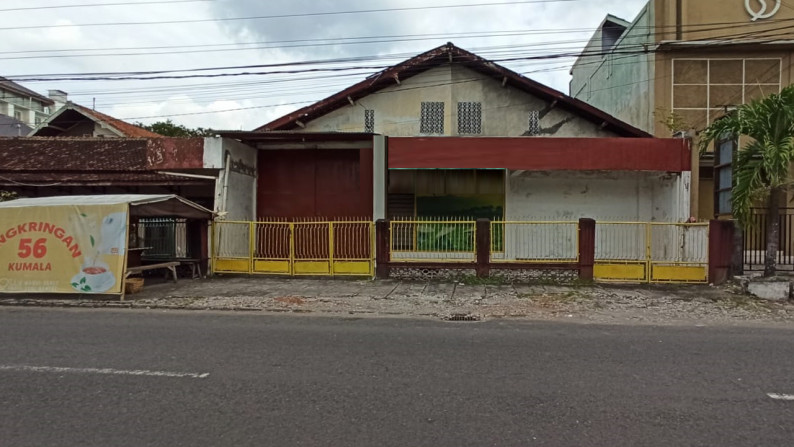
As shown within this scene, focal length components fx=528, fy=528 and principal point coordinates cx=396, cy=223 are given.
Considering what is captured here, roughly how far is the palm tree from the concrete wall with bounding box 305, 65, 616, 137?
234 inches

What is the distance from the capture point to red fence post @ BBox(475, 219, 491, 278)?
42.1 ft

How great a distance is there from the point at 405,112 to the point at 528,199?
4.78 metres

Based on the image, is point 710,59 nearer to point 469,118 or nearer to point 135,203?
point 469,118

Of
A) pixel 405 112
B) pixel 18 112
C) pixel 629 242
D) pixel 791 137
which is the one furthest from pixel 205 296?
pixel 18 112

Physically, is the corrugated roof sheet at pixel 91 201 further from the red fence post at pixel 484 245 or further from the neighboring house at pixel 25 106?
the neighboring house at pixel 25 106

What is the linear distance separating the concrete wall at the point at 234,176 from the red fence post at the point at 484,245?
6.89 meters

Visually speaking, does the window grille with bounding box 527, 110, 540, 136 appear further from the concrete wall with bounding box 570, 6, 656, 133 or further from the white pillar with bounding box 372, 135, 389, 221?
the white pillar with bounding box 372, 135, 389, 221


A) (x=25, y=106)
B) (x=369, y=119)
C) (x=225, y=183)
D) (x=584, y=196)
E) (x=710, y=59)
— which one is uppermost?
(x=25, y=106)

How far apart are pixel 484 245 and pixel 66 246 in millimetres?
9082

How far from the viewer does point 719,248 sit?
12.0 m

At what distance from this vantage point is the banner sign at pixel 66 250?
34.6 ft

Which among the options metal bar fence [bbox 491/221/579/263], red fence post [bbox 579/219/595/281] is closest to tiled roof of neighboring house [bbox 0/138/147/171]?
metal bar fence [bbox 491/221/579/263]

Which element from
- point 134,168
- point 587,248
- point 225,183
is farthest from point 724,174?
point 134,168

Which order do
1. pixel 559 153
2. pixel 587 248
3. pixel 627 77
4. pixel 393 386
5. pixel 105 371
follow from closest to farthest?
pixel 393 386 < pixel 105 371 < pixel 587 248 < pixel 559 153 < pixel 627 77
